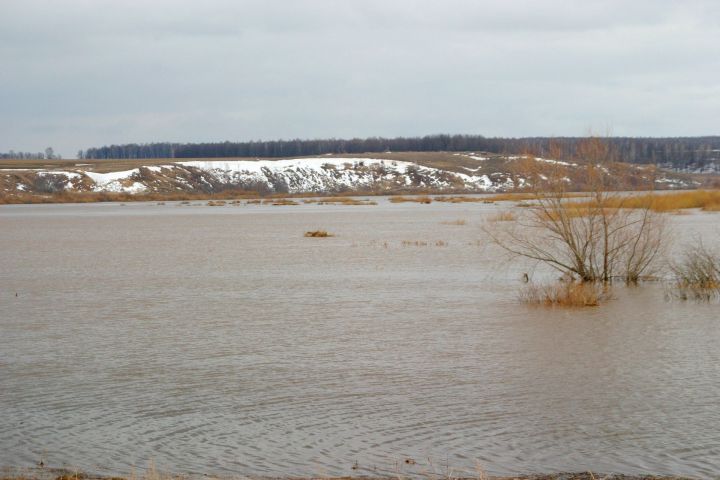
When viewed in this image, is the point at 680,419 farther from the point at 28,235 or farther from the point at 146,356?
the point at 28,235

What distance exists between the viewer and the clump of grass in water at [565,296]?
19.4 m

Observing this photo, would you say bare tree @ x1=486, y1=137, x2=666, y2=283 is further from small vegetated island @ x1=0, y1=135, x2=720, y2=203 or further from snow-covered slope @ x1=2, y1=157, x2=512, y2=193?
snow-covered slope @ x1=2, y1=157, x2=512, y2=193

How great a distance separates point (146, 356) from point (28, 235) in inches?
1339

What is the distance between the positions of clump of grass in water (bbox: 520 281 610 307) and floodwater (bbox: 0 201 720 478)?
503 millimetres

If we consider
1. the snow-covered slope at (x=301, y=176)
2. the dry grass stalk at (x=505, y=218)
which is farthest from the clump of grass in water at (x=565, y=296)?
the snow-covered slope at (x=301, y=176)

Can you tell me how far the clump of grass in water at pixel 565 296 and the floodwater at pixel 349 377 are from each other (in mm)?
503

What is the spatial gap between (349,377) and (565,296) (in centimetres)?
790

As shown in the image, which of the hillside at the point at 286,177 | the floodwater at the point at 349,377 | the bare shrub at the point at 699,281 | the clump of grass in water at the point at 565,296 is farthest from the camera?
the hillside at the point at 286,177

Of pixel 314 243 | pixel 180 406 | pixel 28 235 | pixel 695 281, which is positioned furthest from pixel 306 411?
pixel 28 235

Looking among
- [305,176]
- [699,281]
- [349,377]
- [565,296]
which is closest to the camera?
[349,377]

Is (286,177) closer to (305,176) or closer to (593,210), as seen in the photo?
(305,176)

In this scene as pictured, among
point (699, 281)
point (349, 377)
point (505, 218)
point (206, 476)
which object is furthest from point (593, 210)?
point (206, 476)

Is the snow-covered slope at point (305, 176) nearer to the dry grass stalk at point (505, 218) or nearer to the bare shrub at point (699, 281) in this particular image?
the dry grass stalk at point (505, 218)

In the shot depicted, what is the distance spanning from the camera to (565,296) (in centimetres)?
1956
